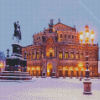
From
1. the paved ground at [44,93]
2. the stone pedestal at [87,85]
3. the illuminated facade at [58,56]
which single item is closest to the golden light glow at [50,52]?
the illuminated facade at [58,56]

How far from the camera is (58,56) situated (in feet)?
265

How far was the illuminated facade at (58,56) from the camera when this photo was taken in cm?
7988

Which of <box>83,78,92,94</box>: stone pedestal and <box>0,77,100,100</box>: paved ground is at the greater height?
<box>83,78,92,94</box>: stone pedestal

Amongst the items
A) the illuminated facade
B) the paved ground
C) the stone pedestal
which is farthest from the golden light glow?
the stone pedestal

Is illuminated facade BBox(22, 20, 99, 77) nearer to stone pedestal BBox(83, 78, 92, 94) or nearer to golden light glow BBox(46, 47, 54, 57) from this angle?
golden light glow BBox(46, 47, 54, 57)

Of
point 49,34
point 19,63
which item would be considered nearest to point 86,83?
point 19,63

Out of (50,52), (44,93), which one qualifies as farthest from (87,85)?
(50,52)

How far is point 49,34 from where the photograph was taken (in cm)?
8075

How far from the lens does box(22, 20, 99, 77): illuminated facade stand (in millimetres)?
79875

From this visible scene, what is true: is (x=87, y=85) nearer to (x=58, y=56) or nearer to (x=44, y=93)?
(x=44, y=93)

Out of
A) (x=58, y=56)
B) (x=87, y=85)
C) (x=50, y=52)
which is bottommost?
(x=87, y=85)

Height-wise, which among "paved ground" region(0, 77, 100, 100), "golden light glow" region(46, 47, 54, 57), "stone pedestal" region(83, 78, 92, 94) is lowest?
"paved ground" region(0, 77, 100, 100)

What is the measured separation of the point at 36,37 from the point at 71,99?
284 ft

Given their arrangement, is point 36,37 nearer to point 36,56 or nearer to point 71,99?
point 36,56
